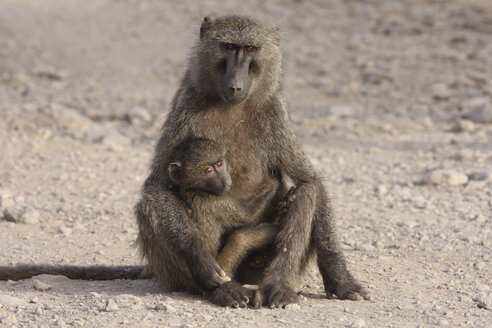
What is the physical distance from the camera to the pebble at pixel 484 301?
4.17 meters

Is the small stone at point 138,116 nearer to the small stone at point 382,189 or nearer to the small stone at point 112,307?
the small stone at point 382,189

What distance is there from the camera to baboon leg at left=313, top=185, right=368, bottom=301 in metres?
4.48

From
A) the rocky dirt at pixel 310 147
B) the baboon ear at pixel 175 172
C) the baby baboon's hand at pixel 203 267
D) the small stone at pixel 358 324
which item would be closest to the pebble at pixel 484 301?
the rocky dirt at pixel 310 147

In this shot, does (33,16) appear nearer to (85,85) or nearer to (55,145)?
(85,85)

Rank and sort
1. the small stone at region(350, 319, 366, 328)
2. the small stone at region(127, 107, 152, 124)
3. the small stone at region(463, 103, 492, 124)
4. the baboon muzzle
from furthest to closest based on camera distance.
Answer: the small stone at region(127, 107, 152, 124)
the small stone at region(463, 103, 492, 124)
the baboon muzzle
the small stone at region(350, 319, 366, 328)

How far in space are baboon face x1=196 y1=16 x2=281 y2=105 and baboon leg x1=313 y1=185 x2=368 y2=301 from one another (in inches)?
28.6

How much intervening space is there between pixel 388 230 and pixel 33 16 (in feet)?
43.2

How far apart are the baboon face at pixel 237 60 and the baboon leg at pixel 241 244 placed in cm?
73

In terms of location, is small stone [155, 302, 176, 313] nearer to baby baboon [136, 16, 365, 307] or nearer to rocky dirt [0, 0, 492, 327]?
rocky dirt [0, 0, 492, 327]

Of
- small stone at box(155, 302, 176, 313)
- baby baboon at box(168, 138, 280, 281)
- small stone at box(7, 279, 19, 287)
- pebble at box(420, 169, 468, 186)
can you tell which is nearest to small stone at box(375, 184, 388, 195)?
pebble at box(420, 169, 468, 186)

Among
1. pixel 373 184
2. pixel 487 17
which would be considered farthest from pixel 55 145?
pixel 487 17

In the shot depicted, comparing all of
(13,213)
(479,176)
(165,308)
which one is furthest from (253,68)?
(479,176)

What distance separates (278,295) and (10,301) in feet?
4.57

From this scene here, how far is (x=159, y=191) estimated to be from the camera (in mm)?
4461
